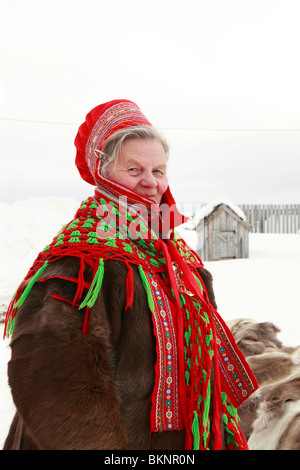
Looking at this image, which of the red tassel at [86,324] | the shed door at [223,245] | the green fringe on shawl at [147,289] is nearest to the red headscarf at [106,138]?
the green fringe on shawl at [147,289]

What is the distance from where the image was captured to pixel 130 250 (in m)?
1.19

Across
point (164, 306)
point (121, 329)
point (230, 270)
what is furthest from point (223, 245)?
point (121, 329)

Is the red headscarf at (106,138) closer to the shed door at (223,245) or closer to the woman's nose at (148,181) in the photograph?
the woman's nose at (148,181)

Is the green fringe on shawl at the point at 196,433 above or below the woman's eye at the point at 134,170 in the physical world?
below

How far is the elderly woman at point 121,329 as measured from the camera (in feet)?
3.00

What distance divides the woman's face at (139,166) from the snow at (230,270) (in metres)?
0.69

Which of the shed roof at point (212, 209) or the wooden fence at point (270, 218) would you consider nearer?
the shed roof at point (212, 209)

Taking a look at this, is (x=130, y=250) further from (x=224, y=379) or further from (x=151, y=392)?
(x=224, y=379)

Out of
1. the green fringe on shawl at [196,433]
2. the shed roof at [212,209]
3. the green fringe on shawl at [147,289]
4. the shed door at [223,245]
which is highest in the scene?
the shed roof at [212,209]

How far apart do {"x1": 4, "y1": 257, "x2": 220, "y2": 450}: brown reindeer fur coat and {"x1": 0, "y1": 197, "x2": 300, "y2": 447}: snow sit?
8.0 inches

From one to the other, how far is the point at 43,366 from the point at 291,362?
8.77ft

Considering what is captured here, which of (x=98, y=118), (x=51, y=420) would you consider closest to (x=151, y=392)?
(x=51, y=420)

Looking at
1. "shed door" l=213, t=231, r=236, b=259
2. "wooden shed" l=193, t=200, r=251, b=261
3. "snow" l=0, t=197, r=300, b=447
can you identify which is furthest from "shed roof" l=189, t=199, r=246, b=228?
"snow" l=0, t=197, r=300, b=447

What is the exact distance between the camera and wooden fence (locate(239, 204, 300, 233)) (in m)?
15.5
